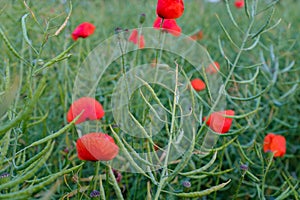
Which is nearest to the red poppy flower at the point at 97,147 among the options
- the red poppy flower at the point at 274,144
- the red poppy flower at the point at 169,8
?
the red poppy flower at the point at 169,8

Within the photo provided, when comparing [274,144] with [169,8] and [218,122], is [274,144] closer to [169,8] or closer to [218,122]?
[218,122]

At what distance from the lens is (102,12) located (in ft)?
9.49

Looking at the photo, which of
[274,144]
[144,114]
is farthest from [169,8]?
[274,144]

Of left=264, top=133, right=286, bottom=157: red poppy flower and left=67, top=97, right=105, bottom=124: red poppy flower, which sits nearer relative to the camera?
left=67, top=97, right=105, bottom=124: red poppy flower

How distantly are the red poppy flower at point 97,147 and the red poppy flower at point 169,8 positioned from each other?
29 centimetres

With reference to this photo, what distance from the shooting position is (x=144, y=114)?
3.16 ft

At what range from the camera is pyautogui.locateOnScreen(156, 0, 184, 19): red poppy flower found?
942mm

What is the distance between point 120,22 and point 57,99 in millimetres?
1043

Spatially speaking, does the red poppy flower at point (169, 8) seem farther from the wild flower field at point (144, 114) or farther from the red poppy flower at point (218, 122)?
the red poppy flower at point (218, 122)

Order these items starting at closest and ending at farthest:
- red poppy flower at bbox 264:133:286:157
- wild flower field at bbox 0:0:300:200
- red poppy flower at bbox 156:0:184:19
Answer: wild flower field at bbox 0:0:300:200 → red poppy flower at bbox 156:0:184:19 → red poppy flower at bbox 264:133:286:157

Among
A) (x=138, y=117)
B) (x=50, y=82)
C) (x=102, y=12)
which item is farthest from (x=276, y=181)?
(x=102, y=12)

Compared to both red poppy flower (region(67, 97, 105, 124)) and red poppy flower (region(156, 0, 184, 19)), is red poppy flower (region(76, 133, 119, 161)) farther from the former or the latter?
red poppy flower (region(156, 0, 184, 19))

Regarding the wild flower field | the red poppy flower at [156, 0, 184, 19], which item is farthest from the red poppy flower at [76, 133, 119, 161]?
the red poppy flower at [156, 0, 184, 19]

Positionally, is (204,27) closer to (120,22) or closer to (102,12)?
(120,22)
